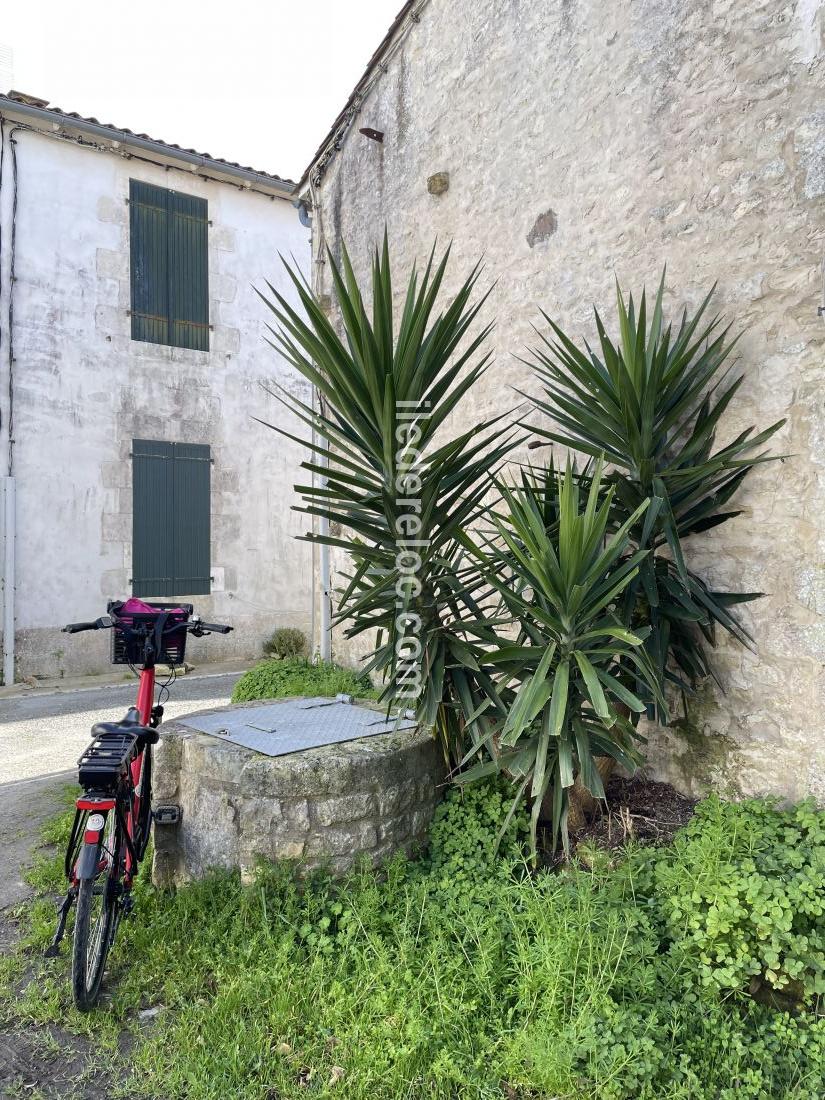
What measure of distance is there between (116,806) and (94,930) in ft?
1.34

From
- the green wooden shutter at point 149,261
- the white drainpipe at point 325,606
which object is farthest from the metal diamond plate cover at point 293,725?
the green wooden shutter at point 149,261

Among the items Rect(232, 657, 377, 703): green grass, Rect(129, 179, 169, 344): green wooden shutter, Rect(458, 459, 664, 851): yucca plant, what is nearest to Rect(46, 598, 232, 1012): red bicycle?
Rect(458, 459, 664, 851): yucca plant

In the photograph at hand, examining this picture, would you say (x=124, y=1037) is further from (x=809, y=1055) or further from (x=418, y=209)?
A: (x=418, y=209)

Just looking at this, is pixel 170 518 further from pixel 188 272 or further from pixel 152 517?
pixel 188 272

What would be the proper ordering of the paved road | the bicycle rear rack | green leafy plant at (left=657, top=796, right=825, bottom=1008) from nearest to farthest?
green leafy plant at (left=657, top=796, right=825, bottom=1008), the bicycle rear rack, the paved road

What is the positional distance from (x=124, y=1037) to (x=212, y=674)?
6254 millimetres

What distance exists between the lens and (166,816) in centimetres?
271

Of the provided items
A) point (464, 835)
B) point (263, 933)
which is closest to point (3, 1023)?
point (263, 933)

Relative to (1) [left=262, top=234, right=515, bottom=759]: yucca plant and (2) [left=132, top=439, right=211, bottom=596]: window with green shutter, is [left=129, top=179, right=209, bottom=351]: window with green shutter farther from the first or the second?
(1) [left=262, top=234, right=515, bottom=759]: yucca plant

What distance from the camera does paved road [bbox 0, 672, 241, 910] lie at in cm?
334

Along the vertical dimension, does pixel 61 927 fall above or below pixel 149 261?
below

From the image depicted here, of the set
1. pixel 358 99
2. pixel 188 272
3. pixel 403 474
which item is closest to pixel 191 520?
pixel 188 272

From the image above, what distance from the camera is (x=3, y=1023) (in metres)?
2.07

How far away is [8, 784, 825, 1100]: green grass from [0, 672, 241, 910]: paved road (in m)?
0.89
